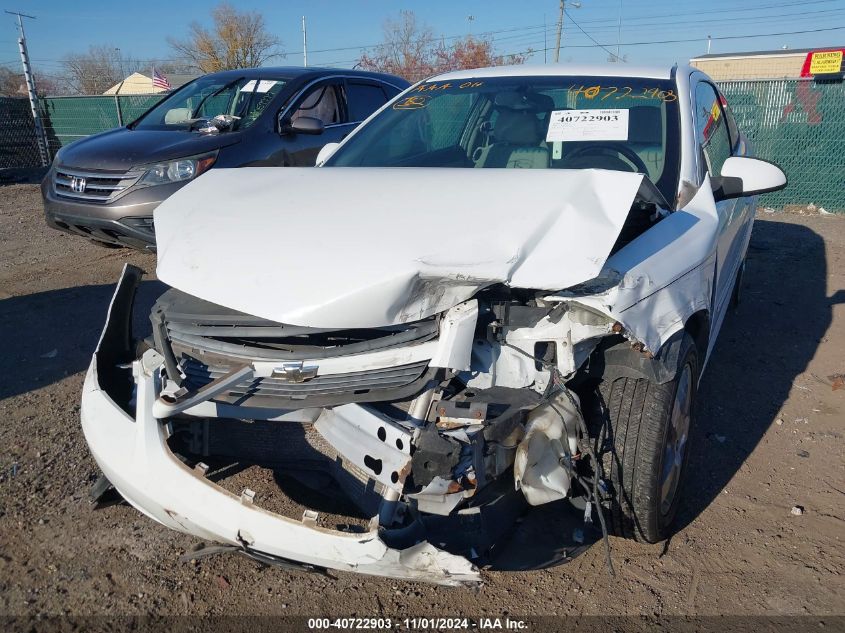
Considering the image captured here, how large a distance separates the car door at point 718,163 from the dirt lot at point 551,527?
73 cm

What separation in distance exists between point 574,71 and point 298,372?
253 cm

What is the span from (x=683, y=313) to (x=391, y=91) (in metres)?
6.31

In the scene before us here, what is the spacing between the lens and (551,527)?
2576mm

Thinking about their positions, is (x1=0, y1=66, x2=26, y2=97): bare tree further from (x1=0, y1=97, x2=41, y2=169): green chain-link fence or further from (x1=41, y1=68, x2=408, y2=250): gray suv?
(x1=41, y1=68, x2=408, y2=250): gray suv

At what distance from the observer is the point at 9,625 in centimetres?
237

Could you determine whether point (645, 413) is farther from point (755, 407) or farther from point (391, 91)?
point (391, 91)

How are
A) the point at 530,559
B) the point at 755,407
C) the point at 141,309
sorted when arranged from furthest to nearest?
the point at 141,309
the point at 755,407
the point at 530,559

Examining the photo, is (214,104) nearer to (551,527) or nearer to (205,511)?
(205,511)

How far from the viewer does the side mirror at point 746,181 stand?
329 centimetres

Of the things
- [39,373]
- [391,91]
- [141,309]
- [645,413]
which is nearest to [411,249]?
[645,413]

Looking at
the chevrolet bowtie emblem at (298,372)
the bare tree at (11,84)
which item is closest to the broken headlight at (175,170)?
the chevrolet bowtie emblem at (298,372)

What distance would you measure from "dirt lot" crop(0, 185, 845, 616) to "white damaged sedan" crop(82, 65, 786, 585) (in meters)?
0.23

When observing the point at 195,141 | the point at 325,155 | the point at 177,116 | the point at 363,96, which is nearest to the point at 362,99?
the point at 363,96

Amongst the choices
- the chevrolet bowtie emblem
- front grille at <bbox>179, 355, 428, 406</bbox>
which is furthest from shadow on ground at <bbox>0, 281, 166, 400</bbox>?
the chevrolet bowtie emblem
